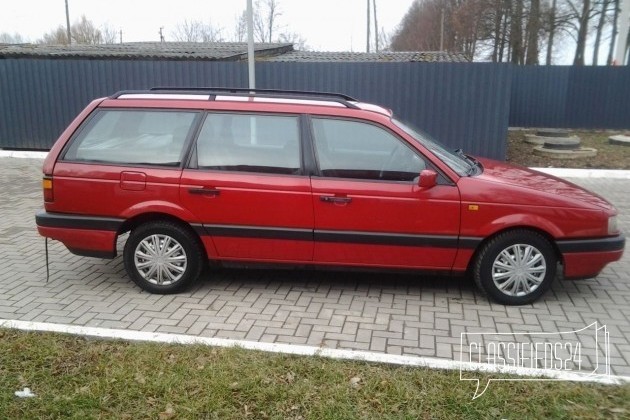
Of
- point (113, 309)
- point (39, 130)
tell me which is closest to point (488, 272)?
point (113, 309)

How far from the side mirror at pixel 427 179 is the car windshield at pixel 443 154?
0.92 feet

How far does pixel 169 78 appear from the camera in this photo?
40.0ft

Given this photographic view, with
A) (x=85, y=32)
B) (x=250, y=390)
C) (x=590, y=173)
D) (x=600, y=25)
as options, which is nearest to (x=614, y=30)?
(x=600, y=25)

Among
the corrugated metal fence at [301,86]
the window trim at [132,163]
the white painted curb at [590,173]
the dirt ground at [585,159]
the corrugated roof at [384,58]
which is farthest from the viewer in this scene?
the corrugated roof at [384,58]

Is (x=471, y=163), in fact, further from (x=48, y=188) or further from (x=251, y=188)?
(x=48, y=188)

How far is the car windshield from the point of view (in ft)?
15.2

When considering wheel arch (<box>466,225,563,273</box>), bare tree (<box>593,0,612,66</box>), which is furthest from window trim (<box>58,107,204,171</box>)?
bare tree (<box>593,0,612,66</box>)

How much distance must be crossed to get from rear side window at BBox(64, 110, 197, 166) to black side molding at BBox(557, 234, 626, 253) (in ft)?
10.8

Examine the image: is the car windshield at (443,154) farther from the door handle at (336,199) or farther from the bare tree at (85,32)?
the bare tree at (85,32)

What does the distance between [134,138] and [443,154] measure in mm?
2734

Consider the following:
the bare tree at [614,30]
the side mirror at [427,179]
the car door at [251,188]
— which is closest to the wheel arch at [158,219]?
the car door at [251,188]

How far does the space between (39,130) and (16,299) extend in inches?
372

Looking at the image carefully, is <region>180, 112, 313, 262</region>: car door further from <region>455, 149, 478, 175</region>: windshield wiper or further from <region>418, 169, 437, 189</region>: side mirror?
<region>455, 149, 478, 175</region>: windshield wiper

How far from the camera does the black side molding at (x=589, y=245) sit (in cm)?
443
